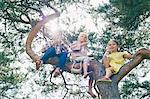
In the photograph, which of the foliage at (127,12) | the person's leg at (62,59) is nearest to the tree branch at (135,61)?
the person's leg at (62,59)

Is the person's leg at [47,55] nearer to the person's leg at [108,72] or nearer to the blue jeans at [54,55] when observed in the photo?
the blue jeans at [54,55]

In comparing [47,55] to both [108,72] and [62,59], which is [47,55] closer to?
[62,59]

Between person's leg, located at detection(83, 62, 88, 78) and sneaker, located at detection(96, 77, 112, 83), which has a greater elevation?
person's leg, located at detection(83, 62, 88, 78)

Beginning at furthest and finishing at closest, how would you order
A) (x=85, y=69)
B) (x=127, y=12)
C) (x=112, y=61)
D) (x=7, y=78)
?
(x=7, y=78), (x=127, y=12), (x=112, y=61), (x=85, y=69)

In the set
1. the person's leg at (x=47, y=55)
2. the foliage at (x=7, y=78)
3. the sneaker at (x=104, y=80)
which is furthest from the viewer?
the foliage at (x=7, y=78)

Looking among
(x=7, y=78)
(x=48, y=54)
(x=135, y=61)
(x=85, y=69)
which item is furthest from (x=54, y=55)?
(x=7, y=78)

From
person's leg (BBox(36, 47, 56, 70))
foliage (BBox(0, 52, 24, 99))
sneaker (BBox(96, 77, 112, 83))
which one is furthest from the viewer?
foliage (BBox(0, 52, 24, 99))

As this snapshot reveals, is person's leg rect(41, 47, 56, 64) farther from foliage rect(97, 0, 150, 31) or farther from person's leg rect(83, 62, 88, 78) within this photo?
foliage rect(97, 0, 150, 31)

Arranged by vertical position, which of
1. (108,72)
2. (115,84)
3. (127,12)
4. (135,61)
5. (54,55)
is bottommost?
(115,84)

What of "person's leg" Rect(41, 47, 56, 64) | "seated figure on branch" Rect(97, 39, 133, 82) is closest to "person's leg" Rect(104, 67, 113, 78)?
"seated figure on branch" Rect(97, 39, 133, 82)

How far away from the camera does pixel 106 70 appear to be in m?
5.89

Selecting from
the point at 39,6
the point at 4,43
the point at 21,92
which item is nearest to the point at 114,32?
the point at 39,6

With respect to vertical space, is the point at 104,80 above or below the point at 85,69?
A: below

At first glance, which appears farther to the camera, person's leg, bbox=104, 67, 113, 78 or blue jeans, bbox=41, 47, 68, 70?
person's leg, bbox=104, 67, 113, 78
